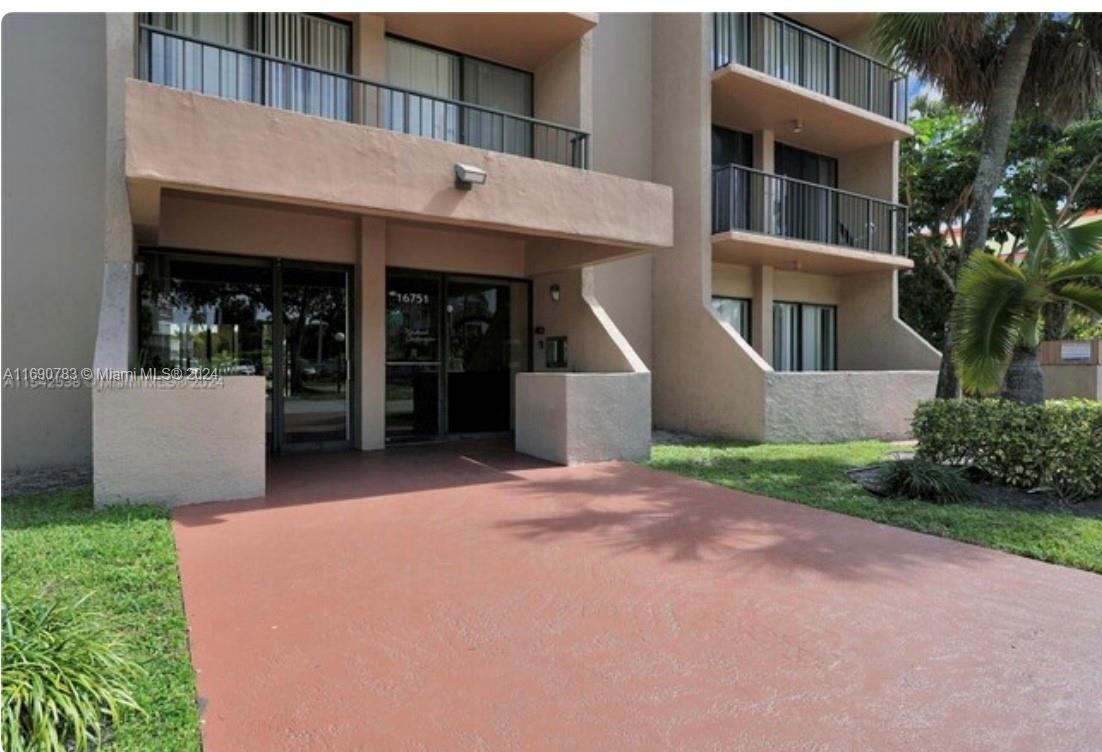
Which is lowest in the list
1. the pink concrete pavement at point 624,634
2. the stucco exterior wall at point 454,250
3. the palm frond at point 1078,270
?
the pink concrete pavement at point 624,634

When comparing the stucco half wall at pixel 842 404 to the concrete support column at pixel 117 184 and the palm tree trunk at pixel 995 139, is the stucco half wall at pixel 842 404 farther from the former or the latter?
the concrete support column at pixel 117 184

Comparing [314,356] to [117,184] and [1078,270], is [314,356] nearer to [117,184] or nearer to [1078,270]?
[117,184]

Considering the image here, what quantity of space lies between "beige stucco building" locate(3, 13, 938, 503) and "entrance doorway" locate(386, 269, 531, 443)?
0.04 m

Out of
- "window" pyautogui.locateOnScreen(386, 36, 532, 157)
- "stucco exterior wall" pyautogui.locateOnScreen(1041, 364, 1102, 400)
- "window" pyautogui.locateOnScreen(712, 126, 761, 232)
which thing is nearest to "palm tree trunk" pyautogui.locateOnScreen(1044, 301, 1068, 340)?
"stucco exterior wall" pyautogui.locateOnScreen(1041, 364, 1102, 400)

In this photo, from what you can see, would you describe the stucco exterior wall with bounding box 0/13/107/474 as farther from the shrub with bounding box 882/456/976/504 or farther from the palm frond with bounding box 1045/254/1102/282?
the palm frond with bounding box 1045/254/1102/282

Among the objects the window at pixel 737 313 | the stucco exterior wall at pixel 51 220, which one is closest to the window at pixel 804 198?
the window at pixel 737 313

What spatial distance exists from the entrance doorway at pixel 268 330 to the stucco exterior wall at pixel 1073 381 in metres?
14.5

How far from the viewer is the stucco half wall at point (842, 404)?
11664 mm

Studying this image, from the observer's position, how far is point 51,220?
8922 millimetres

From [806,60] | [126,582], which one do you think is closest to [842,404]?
[806,60]

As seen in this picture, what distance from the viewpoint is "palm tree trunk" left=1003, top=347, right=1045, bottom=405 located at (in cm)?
852

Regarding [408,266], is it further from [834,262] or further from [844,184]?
[844,184]

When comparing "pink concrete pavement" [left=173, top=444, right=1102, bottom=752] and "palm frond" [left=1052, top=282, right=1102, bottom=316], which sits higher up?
"palm frond" [left=1052, top=282, right=1102, bottom=316]

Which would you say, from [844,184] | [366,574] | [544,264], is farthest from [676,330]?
[366,574]
